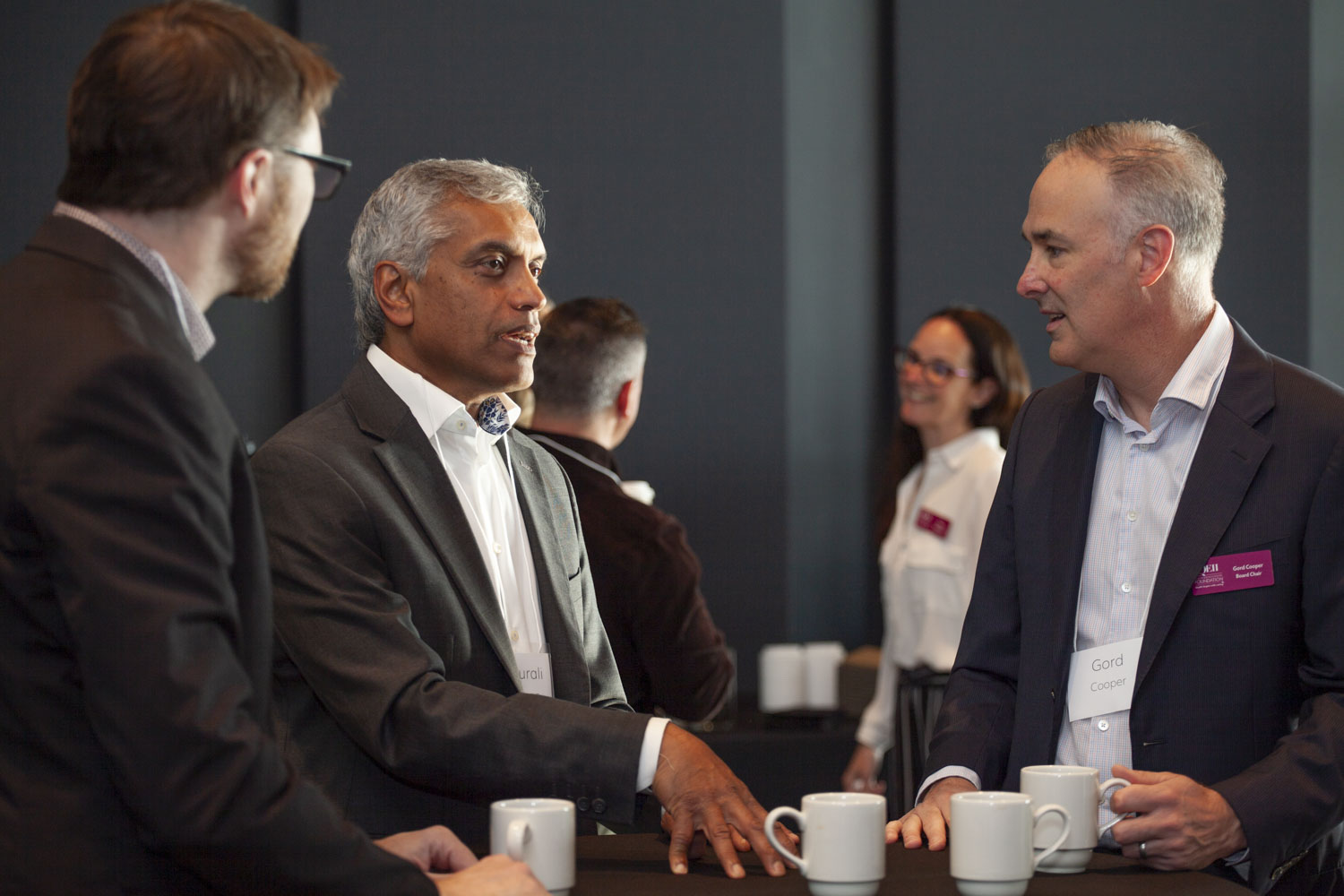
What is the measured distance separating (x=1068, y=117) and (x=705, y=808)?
12.8 ft

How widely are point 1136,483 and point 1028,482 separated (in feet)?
0.56

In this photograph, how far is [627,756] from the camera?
1.75 meters

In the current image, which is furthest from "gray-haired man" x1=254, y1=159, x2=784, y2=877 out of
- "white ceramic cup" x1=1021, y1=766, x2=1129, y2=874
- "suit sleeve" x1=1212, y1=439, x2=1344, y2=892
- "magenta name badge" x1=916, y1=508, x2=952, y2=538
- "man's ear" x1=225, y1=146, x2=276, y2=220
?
"magenta name badge" x1=916, y1=508, x2=952, y2=538

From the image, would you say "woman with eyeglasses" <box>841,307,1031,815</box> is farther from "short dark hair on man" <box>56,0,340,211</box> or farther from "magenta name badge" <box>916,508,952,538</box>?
"short dark hair on man" <box>56,0,340,211</box>

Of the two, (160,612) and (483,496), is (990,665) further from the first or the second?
(160,612)

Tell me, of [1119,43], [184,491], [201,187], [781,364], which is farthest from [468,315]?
[1119,43]

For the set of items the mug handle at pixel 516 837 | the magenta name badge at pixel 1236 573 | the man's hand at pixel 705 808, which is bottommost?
the man's hand at pixel 705 808

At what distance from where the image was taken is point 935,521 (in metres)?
4.33

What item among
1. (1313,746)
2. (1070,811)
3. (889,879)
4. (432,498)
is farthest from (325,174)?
(1313,746)

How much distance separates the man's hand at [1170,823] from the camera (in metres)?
1.64

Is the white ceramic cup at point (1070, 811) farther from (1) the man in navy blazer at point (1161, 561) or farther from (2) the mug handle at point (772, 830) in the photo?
(2) the mug handle at point (772, 830)

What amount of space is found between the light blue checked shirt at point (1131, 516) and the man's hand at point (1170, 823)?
28cm

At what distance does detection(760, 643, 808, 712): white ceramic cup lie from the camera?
432 centimetres

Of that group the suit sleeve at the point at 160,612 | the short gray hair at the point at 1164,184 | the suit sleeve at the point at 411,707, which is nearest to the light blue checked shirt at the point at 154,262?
the suit sleeve at the point at 160,612
